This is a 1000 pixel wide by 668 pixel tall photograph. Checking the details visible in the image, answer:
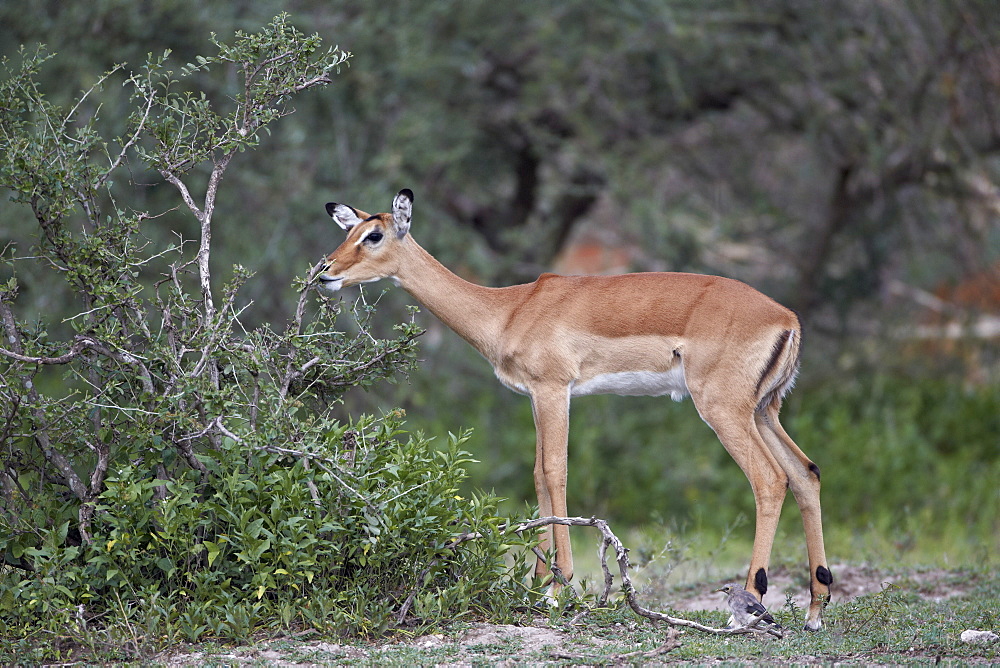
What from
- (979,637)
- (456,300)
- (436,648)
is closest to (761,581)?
(979,637)

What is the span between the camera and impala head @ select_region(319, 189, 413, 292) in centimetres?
558

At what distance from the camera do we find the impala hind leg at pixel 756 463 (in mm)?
5176

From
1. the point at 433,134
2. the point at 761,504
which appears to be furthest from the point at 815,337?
the point at 761,504

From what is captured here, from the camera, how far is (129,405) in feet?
16.0

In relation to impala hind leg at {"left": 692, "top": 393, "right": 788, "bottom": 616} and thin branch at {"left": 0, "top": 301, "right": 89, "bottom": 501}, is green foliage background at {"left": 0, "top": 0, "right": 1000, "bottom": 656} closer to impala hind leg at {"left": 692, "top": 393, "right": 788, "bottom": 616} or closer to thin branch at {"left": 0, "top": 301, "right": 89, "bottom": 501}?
impala hind leg at {"left": 692, "top": 393, "right": 788, "bottom": 616}

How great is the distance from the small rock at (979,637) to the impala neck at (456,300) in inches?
102

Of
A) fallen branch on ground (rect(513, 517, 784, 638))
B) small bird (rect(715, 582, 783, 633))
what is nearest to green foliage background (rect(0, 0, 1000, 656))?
small bird (rect(715, 582, 783, 633))

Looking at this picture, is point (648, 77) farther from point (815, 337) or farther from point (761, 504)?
point (761, 504)

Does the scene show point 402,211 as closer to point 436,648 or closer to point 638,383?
point 638,383

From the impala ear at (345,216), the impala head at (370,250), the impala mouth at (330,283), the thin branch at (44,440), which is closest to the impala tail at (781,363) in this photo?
the impala head at (370,250)

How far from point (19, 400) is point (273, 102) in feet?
5.90

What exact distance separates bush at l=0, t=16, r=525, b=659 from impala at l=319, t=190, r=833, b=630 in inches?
24.4

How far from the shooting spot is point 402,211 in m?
5.69

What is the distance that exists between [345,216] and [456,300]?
0.75 metres
